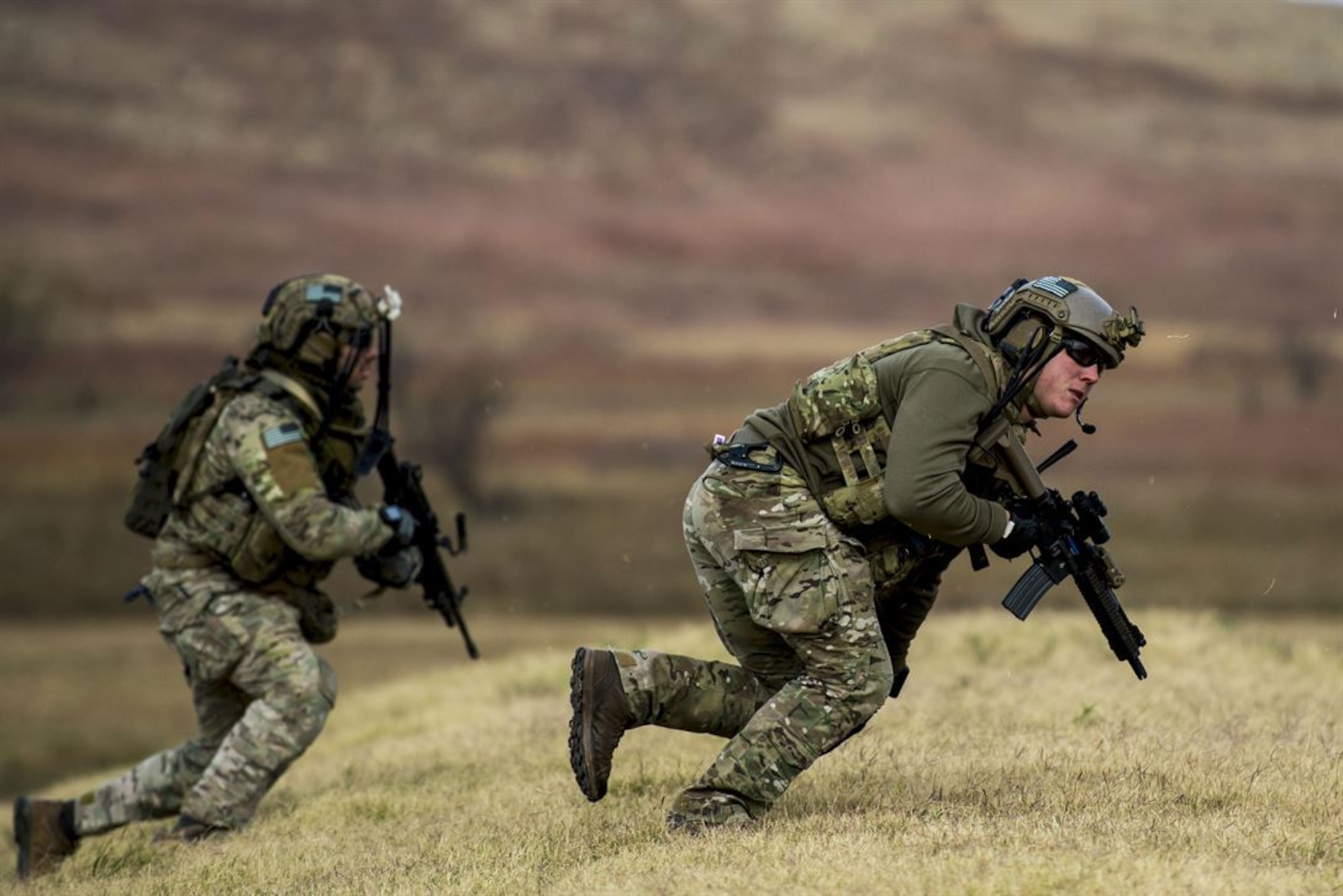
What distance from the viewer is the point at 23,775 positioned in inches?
826

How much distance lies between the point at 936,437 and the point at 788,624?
882mm

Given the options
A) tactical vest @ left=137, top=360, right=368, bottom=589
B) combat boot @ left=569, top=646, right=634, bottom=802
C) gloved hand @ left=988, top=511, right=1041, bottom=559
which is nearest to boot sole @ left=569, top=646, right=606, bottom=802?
combat boot @ left=569, top=646, right=634, bottom=802

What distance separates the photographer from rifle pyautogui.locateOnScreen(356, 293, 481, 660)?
870 centimetres

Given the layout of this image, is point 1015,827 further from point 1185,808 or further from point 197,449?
point 197,449

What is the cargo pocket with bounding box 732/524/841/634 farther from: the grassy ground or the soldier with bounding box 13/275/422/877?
the soldier with bounding box 13/275/422/877

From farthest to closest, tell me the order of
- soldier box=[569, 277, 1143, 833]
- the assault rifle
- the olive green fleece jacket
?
the assault rifle
soldier box=[569, 277, 1143, 833]
the olive green fleece jacket

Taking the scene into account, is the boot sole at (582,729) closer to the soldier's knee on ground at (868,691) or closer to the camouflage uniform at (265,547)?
the soldier's knee on ground at (868,691)

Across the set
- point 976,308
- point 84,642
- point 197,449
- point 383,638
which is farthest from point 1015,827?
point 84,642

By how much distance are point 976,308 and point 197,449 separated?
3926mm

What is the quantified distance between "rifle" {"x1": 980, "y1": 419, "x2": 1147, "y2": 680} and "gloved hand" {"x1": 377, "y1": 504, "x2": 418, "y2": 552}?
10.5ft

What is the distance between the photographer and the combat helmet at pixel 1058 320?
6.32m

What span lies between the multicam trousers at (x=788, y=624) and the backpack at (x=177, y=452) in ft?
9.42

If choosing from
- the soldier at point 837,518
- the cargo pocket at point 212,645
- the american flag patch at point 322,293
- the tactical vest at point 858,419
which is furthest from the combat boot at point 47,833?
the tactical vest at point 858,419

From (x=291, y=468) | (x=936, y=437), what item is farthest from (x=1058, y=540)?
(x=291, y=468)
